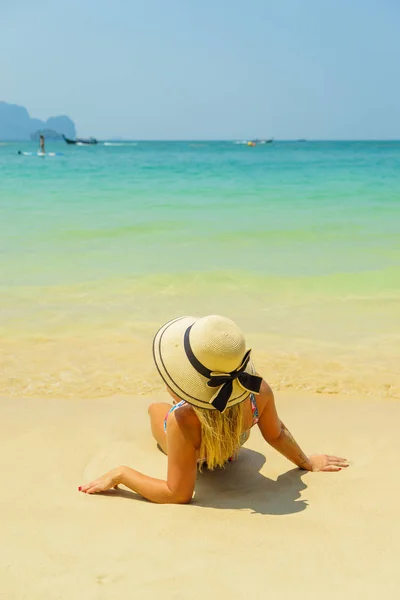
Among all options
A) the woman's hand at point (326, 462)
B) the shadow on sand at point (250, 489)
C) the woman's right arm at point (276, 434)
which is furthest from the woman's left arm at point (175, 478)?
the woman's hand at point (326, 462)

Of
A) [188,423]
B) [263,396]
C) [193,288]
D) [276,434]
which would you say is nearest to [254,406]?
[263,396]

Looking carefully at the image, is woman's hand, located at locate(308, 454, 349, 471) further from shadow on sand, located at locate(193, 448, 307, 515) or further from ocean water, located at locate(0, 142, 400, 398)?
ocean water, located at locate(0, 142, 400, 398)

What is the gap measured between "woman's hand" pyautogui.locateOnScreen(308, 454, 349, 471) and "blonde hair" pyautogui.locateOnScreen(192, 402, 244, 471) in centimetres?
49

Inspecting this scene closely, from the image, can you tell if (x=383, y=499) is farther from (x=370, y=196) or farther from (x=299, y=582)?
(x=370, y=196)

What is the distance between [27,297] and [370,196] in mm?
12197

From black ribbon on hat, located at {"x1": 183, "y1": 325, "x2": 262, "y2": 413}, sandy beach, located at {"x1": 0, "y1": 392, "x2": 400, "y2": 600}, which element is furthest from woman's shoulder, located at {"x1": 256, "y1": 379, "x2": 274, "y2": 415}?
sandy beach, located at {"x1": 0, "y1": 392, "x2": 400, "y2": 600}

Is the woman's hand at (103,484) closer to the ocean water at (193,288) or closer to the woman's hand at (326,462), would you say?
the woman's hand at (326,462)

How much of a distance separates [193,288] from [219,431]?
4.37 meters

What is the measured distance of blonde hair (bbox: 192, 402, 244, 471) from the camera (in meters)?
2.41

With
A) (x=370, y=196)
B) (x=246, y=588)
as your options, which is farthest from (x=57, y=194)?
(x=246, y=588)

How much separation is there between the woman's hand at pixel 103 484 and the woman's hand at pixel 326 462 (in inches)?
36.3

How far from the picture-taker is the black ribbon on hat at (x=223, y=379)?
7.45 feet

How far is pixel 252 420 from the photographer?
2660mm

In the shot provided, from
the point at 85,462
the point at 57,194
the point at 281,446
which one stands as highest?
the point at 57,194
